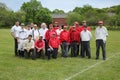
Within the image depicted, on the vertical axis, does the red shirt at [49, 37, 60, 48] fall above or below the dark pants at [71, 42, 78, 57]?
above

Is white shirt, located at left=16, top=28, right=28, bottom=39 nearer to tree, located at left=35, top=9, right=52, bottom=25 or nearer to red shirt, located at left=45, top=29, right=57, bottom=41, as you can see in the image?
red shirt, located at left=45, top=29, right=57, bottom=41

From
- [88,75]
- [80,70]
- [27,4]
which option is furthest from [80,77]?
[27,4]

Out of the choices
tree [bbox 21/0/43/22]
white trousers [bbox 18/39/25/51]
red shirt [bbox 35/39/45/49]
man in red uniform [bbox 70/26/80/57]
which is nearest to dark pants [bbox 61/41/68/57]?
man in red uniform [bbox 70/26/80/57]

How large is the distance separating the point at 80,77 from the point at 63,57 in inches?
246

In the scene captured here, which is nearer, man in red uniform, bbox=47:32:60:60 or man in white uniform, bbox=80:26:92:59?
man in red uniform, bbox=47:32:60:60

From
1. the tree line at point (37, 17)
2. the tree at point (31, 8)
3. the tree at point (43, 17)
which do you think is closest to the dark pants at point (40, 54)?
the tree line at point (37, 17)

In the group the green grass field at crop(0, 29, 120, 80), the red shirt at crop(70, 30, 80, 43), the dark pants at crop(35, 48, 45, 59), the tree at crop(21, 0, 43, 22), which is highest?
the tree at crop(21, 0, 43, 22)

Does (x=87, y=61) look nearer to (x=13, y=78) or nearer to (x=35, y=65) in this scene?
(x=35, y=65)

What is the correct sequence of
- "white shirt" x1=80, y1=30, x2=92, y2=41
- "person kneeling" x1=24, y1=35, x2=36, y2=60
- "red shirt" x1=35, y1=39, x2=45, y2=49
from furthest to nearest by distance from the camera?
1. "white shirt" x1=80, y1=30, x2=92, y2=41
2. "red shirt" x1=35, y1=39, x2=45, y2=49
3. "person kneeling" x1=24, y1=35, x2=36, y2=60

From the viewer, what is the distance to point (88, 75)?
42.2ft

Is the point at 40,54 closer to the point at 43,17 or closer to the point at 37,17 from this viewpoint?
the point at 37,17

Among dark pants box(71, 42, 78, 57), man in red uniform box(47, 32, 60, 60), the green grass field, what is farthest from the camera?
dark pants box(71, 42, 78, 57)

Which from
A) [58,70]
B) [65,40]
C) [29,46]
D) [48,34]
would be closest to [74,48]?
[65,40]

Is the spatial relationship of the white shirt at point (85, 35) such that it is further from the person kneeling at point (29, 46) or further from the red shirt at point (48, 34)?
the person kneeling at point (29, 46)
